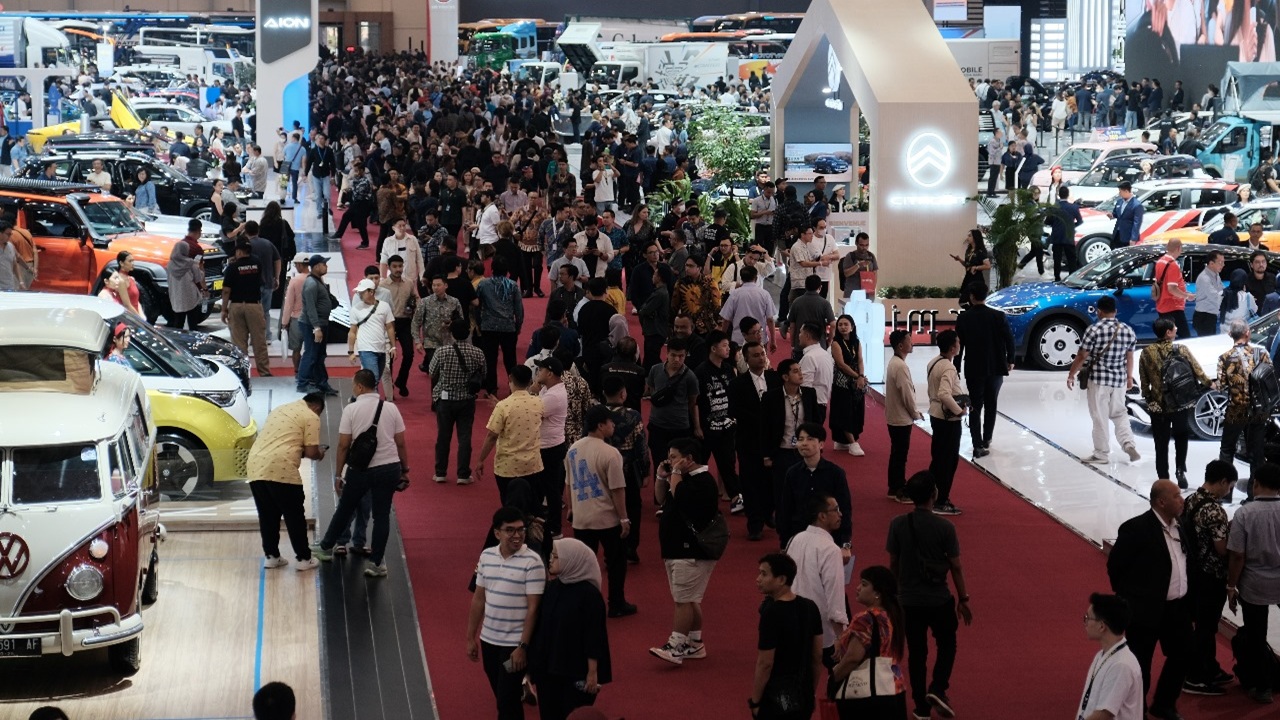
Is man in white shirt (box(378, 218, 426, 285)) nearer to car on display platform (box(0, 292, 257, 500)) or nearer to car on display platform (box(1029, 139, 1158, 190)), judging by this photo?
car on display platform (box(0, 292, 257, 500))

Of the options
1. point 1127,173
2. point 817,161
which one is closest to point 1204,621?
point 817,161

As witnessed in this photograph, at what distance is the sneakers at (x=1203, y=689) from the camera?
396 inches

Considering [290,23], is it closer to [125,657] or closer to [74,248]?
[74,248]

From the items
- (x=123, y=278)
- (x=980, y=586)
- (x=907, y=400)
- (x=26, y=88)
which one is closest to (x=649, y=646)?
(x=980, y=586)

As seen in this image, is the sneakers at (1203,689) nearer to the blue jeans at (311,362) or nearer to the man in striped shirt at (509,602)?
the man in striped shirt at (509,602)

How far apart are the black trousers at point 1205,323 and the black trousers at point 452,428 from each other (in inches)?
355

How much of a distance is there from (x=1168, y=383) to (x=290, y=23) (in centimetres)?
2349

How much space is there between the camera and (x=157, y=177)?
28984mm

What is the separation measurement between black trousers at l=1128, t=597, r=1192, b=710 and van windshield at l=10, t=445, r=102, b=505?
6.00m

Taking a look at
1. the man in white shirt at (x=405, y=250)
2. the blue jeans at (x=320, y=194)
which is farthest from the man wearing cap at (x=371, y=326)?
the blue jeans at (x=320, y=194)

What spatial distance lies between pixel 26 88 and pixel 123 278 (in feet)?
98.0

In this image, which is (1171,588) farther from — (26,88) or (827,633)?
(26,88)

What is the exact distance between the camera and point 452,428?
579 inches

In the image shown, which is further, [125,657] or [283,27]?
[283,27]
